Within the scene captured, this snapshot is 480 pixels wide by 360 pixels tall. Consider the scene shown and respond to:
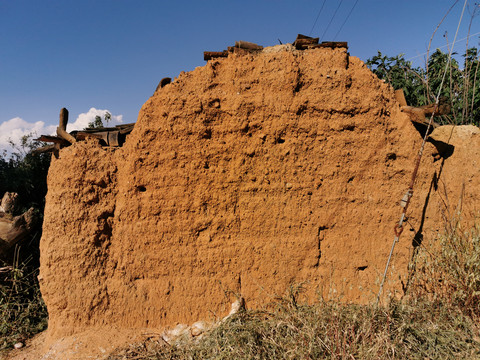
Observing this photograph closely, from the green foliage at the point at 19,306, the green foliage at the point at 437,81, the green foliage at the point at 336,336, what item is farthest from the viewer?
the green foliage at the point at 437,81

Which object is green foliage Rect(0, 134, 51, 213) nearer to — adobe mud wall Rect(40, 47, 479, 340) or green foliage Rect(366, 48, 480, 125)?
adobe mud wall Rect(40, 47, 479, 340)

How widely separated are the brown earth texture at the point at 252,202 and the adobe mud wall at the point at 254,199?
0.01 meters

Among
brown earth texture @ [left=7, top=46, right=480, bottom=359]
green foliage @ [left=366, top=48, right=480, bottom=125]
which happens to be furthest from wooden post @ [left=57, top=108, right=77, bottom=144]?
green foliage @ [left=366, top=48, right=480, bottom=125]

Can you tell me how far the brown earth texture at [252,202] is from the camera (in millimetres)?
3100

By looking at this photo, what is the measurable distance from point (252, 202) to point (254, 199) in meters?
0.04

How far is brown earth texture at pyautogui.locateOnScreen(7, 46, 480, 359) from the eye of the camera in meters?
3.10

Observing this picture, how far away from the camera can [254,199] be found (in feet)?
10.3

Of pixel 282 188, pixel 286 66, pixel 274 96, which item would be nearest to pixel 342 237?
pixel 282 188

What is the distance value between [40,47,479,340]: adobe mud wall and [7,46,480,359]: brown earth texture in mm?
11

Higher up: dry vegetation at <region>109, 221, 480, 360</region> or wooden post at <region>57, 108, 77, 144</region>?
wooden post at <region>57, 108, 77, 144</region>

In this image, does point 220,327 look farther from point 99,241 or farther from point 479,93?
point 479,93

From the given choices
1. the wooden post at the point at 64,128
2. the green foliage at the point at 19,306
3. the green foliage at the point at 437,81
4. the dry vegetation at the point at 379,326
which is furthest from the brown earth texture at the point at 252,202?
the green foliage at the point at 437,81

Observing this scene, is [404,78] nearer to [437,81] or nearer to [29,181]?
[437,81]

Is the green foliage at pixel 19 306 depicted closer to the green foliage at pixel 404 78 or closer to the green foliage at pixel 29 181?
the green foliage at pixel 29 181
